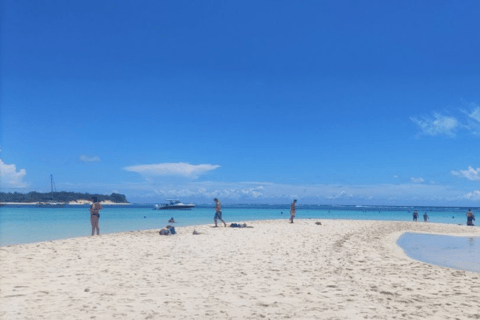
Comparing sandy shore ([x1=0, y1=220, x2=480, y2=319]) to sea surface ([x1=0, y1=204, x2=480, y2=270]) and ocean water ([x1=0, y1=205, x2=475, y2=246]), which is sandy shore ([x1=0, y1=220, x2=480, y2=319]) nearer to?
sea surface ([x1=0, y1=204, x2=480, y2=270])

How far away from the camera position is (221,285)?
8.48 meters

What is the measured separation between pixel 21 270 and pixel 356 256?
36.5 feet

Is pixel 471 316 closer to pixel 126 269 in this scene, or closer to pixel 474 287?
pixel 474 287

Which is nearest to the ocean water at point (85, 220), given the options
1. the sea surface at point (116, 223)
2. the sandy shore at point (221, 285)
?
the sea surface at point (116, 223)

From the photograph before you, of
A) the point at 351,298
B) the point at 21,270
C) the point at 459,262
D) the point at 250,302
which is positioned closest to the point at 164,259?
the point at 21,270

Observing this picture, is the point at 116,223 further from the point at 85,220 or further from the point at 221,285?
the point at 221,285

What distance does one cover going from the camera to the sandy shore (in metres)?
6.59

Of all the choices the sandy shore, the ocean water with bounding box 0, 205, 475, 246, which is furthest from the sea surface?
the sandy shore

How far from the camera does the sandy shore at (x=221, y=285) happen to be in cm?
659

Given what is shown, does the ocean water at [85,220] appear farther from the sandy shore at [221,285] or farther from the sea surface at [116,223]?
the sandy shore at [221,285]

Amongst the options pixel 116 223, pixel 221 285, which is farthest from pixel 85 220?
pixel 221 285

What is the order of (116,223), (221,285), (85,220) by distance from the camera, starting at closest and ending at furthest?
(221,285) < (116,223) < (85,220)

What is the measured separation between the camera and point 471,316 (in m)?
6.47

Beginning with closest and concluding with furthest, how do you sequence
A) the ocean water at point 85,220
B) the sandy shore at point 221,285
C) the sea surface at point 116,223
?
the sandy shore at point 221,285 → the sea surface at point 116,223 → the ocean water at point 85,220
